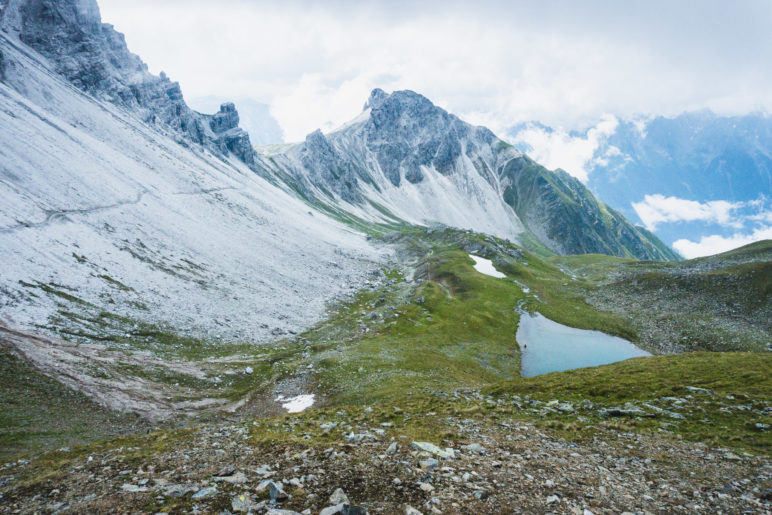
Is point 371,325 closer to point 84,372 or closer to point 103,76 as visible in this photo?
point 84,372

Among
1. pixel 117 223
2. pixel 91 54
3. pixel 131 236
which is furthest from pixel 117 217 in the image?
pixel 91 54

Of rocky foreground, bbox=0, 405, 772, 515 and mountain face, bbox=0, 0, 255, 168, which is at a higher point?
mountain face, bbox=0, 0, 255, 168

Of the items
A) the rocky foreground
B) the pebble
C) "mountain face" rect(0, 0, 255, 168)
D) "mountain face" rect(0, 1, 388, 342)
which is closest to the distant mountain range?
"mountain face" rect(0, 1, 388, 342)

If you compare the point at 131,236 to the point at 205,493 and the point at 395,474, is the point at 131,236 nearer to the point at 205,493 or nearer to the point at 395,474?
the point at 205,493

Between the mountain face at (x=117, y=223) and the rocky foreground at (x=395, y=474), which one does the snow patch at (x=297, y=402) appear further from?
the rocky foreground at (x=395, y=474)

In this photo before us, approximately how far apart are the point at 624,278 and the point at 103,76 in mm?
206934

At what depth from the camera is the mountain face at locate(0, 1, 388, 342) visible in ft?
160

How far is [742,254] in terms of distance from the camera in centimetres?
8862

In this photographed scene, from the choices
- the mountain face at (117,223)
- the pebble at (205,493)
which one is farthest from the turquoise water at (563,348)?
the pebble at (205,493)

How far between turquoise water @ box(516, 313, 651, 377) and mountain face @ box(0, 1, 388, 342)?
43364 millimetres

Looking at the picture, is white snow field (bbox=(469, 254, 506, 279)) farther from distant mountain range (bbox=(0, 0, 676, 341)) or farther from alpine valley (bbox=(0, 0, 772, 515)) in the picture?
distant mountain range (bbox=(0, 0, 676, 341))

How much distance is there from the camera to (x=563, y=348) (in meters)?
67.6

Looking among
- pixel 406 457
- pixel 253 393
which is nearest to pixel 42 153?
pixel 253 393

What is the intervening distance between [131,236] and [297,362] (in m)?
46.3
